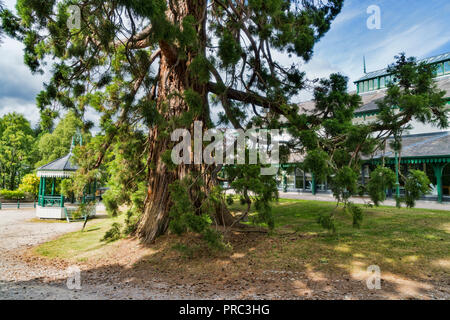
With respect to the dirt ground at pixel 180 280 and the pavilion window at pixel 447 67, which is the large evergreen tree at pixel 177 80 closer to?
the dirt ground at pixel 180 280

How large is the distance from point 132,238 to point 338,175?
6130 mm

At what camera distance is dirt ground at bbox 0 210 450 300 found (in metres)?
4.12

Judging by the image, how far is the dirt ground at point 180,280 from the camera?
4125 millimetres

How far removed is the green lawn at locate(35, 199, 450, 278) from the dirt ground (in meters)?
0.07

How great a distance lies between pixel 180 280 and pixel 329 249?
3.51 meters

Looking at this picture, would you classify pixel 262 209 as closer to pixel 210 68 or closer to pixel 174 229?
pixel 174 229

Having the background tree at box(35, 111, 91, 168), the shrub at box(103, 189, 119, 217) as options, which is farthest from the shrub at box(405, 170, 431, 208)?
the background tree at box(35, 111, 91, 168)

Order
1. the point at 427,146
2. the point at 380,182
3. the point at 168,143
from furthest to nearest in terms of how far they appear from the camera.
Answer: the point at 427,146, the point at 168,143, the point at 380,182

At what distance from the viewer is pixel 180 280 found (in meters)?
4.99

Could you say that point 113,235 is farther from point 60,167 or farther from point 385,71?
A: point 385,71

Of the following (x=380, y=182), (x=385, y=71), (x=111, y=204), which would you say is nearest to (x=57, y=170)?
(x=111, y=204)

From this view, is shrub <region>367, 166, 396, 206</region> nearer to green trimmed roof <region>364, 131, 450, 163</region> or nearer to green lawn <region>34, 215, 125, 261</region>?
green lawn <region>34, 215, 125, 261</region>

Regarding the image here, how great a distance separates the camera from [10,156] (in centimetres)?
2611

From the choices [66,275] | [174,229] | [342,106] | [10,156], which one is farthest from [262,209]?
[10,156]
